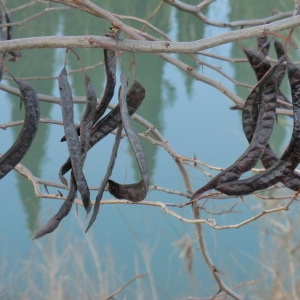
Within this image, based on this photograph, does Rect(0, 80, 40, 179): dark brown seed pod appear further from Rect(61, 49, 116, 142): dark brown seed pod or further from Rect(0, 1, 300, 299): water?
Rect(0, 1, 300, 299): water

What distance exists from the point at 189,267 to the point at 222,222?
21.2 inches

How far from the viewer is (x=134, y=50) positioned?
648mm

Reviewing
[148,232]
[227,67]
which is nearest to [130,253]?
[148,232]

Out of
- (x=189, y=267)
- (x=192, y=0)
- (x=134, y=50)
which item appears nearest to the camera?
(x=134, y=50)

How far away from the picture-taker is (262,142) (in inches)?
27.6

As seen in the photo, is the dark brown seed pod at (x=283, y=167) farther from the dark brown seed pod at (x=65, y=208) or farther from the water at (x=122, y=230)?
the water at (x=122, y=230)

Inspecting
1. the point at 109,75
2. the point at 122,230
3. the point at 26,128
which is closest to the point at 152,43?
the point at 109,75

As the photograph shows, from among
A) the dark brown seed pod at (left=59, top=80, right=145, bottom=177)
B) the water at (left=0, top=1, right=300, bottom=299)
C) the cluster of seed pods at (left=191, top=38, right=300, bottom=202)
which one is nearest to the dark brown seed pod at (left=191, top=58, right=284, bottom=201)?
the cluster of seed pods at (left=191, top=38, right=300, bottom=202)

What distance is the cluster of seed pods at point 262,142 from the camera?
2.24 feet

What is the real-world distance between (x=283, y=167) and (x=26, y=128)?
0.29 metres

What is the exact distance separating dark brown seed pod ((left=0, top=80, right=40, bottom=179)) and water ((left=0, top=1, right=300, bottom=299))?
4.44 feet

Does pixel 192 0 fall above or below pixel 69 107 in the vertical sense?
above

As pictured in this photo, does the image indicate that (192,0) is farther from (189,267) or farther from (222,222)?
(189,267)

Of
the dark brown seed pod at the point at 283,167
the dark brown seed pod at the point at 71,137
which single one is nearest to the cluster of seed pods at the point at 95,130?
the dark brown seed pod at the point at 71,137
